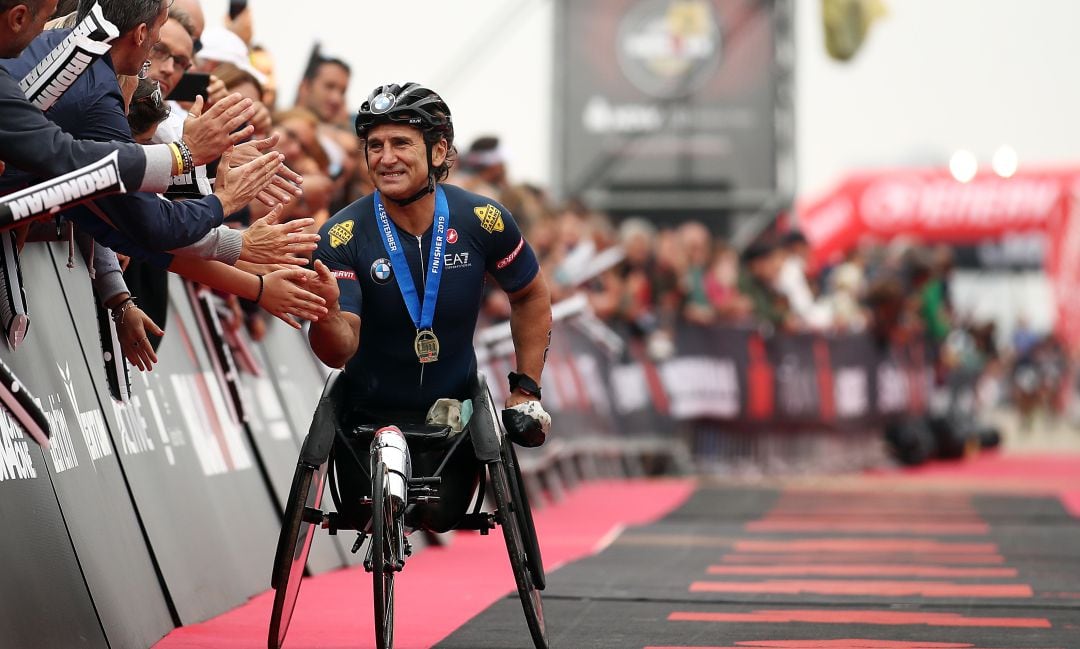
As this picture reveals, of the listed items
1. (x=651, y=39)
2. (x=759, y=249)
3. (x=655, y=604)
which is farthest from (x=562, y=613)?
(x=651, y=39)

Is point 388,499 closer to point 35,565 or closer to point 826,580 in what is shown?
point 35,565

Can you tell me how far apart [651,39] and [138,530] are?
60.0 feet

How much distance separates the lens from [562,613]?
7566mm

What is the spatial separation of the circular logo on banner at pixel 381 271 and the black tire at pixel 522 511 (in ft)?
2.23

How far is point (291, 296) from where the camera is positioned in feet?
19.2

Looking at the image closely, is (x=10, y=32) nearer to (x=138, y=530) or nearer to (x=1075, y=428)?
(x=138, y=530)

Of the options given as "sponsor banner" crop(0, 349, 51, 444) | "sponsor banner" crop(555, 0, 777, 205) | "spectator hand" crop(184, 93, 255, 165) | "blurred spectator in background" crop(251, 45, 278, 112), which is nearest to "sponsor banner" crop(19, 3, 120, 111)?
"spectator hand" crop(184, 93, 255, 165)

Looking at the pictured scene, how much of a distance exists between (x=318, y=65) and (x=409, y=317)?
4.36m

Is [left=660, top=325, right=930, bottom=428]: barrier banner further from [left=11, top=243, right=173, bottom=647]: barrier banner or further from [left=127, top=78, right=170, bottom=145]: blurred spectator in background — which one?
[left=127, top=78, right=170, bottom=145]: blurred spectator in background

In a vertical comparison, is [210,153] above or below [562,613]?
above

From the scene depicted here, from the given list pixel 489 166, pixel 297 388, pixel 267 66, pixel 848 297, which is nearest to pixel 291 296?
pixel 267 66

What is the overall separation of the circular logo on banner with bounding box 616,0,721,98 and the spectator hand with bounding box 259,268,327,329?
18.5 metres

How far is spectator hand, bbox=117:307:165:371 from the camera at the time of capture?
6477 millimetres

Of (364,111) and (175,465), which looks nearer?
(364,111)
